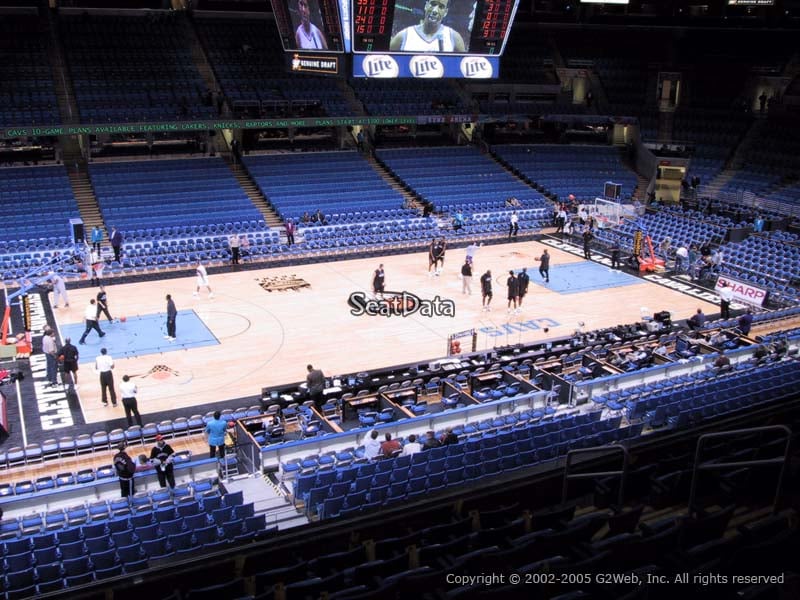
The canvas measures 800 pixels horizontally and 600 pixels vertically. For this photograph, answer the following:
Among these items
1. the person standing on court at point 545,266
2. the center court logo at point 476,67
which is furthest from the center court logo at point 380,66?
the person standing on court at point 545,266

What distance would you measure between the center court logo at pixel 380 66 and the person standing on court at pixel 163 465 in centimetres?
1635

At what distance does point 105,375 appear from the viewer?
53.4 feet

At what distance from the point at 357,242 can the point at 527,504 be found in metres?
22.6

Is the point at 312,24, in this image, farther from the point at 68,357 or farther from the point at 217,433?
the point at 217,433

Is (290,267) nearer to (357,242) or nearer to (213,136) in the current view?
(357,242)

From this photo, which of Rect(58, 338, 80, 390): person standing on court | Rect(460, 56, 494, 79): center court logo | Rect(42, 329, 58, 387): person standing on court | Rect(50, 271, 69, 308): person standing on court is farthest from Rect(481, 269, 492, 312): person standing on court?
Rect(50, 271, 69, 308): person standing on court

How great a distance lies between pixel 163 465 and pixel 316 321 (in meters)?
9.67

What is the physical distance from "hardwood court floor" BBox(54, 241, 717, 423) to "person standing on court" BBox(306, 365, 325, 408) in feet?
6.72

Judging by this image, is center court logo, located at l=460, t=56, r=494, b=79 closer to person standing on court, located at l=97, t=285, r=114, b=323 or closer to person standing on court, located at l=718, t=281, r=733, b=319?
person standing on court, located at l=718, t=281, r=733, b=319

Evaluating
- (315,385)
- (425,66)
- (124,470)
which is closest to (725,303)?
(425,66)

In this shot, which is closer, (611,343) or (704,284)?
(611,343)

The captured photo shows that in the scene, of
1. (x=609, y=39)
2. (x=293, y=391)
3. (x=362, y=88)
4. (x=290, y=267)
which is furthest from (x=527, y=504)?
(x=609, y=39)

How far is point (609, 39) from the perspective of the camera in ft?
155

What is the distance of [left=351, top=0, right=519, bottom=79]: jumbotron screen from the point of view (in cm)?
2467
